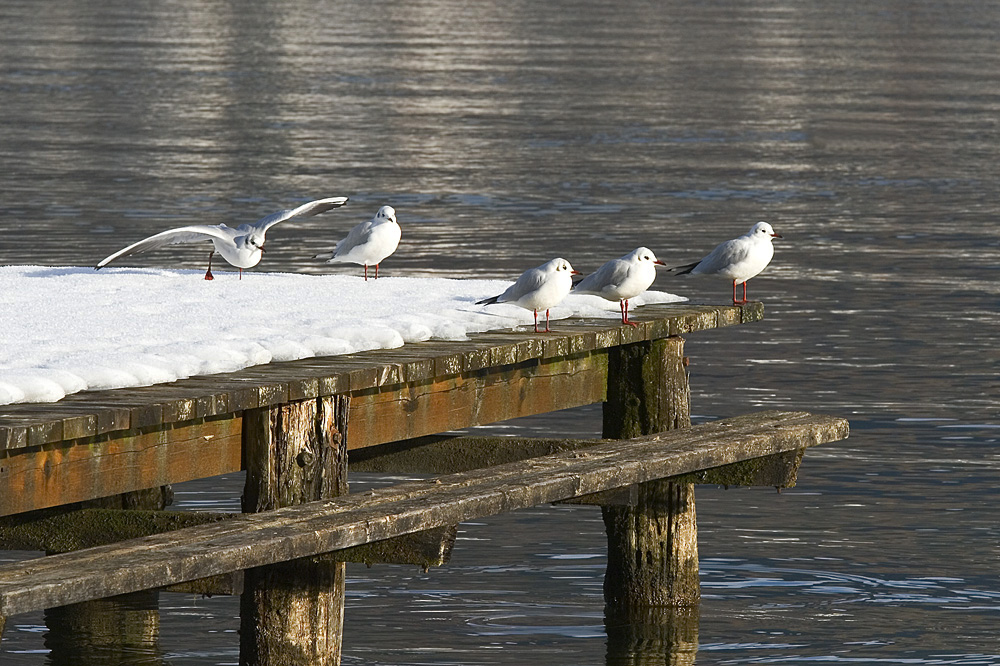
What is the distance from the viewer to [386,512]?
7844mm

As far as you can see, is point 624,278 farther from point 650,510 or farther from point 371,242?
point 371,242

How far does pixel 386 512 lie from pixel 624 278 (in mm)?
2627

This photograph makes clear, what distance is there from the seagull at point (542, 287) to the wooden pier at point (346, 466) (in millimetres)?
167

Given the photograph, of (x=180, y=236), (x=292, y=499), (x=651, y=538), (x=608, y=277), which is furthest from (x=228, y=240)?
(x=292, y=499)

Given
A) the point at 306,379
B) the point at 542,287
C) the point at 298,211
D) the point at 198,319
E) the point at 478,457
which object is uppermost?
the point at 298,211

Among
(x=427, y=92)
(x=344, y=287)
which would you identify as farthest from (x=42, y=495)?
(x=427, y=92)

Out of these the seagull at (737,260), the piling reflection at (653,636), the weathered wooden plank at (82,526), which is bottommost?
the piling reflection at (653,636)

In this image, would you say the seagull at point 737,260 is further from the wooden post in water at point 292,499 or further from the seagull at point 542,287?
the wooden post in water at point 292,499

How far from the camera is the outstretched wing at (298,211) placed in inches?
479

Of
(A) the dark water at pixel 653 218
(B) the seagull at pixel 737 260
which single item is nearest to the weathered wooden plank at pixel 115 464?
(A) the dark water at pixel 653 218

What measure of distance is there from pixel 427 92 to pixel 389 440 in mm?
39702

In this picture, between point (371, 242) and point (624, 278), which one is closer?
point (624, 278)

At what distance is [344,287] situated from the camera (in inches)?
447

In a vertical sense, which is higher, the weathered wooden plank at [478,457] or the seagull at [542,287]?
the seagull at [542,287]
